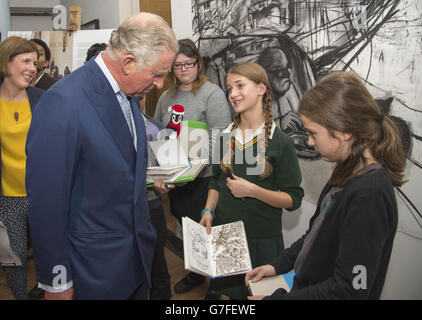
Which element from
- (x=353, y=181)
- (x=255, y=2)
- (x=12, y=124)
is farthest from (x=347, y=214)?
(x=12, y=124)

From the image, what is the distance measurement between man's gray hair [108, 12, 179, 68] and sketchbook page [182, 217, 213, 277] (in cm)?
79

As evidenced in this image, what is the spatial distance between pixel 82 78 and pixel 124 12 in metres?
4.17

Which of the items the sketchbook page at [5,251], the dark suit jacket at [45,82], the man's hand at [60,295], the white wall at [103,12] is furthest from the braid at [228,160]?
the white wall at [103,12]

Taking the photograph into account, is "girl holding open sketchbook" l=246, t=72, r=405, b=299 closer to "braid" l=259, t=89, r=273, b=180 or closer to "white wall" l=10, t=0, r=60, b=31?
"braid" l=259, t=89, r=273, b=180

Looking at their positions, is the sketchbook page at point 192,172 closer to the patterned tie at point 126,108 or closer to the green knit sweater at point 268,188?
the green knit sweater at point 268,188

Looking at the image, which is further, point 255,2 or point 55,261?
point 255,2

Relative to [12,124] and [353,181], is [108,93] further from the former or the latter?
[12,124]

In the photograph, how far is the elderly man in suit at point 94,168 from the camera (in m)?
1.02

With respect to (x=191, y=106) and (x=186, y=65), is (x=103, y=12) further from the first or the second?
(x=191, y=106)

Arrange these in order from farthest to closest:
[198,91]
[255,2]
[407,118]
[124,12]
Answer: [124,12] < [198,91] < [255,2] < [407,118]

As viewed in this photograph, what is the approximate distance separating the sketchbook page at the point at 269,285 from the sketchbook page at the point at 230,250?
0.12 metres

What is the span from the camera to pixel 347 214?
888 mm

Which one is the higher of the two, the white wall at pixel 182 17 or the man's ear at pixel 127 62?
the white wall at pixel 182 17

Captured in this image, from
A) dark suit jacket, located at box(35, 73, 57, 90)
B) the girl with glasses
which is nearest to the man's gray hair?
the girl with glasses
